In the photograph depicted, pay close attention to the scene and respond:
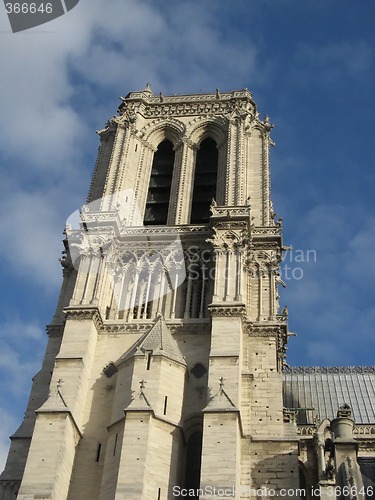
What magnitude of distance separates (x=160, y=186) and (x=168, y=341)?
12606 mm

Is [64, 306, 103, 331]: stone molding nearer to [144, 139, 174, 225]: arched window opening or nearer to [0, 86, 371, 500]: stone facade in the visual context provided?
[0, 86, 371, 500]: stone facade

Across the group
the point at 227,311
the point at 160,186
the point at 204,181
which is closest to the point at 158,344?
the point at 227,311

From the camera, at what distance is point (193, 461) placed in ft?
98.7

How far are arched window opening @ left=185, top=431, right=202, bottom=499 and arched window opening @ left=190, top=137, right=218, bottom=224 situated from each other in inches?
517

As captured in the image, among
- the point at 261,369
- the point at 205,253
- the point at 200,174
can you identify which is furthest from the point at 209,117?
the point at 261,369

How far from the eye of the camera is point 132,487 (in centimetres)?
2708

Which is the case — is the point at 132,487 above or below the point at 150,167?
below

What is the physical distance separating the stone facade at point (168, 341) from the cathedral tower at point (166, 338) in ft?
0.18

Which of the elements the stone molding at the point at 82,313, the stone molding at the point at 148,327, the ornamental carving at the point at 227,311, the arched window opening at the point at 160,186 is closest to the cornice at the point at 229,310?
the ornamental carving at the point at 227,311

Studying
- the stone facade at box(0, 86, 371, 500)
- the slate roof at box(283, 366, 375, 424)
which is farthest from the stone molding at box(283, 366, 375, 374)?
the stone facade at box(0, 86, 371, 500)

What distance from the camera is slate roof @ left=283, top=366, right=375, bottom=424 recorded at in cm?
4419

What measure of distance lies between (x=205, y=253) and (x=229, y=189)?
4197 millimetres

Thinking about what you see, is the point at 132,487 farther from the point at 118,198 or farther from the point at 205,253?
the point at 118,198

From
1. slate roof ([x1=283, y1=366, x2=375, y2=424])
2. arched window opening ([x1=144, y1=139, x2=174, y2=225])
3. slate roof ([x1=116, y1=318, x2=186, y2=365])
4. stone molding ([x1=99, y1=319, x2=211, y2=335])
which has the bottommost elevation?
slate roof ([x1=116, y1=318, x2=186, y2=365])
